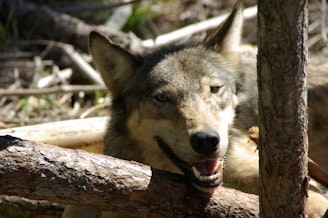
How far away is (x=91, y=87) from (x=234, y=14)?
3.13m

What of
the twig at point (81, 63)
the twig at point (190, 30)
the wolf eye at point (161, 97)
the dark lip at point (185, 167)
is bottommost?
the twig at point (81, 63)

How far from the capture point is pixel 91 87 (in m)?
7.84

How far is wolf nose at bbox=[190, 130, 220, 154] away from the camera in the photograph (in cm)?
399

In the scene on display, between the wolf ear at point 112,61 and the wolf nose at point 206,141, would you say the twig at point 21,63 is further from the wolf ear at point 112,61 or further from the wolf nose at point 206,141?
the wolf nose at point 206,141

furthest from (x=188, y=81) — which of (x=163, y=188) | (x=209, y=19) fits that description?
(x=209, y=19)

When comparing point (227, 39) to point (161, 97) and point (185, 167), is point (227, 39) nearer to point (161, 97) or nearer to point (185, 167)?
point (161, 97)

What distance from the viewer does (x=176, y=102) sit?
15.0 feet

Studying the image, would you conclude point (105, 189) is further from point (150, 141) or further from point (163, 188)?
point (150, 141)

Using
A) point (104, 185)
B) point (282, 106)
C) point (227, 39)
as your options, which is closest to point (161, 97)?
point (227, 39)

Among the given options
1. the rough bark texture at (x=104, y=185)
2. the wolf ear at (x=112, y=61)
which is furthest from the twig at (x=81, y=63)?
the rough bark texture at (x=104, y=185)

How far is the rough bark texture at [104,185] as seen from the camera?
3.52 metres

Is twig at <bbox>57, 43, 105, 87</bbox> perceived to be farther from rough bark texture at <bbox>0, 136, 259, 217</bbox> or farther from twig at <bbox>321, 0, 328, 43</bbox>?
rough bark texture at <bbox>0, 136, 259, 217</bbox>

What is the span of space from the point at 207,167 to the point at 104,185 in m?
0.77

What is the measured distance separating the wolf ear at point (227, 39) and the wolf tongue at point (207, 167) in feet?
4.68
